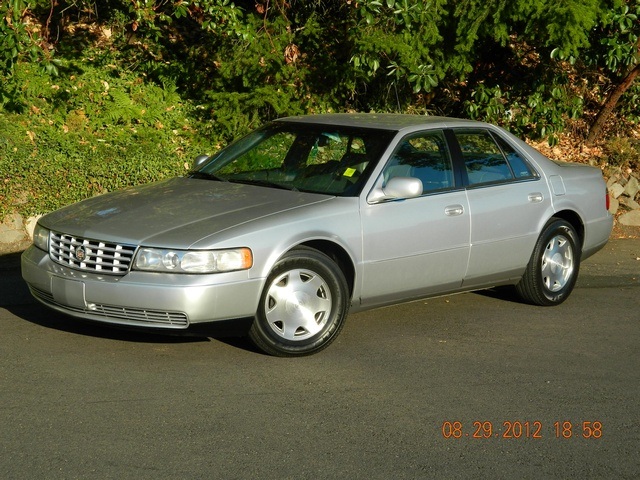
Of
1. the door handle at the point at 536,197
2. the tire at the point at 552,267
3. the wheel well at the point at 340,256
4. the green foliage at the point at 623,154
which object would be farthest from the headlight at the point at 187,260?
the green foliage at the point at 623,154

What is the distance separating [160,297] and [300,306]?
0.94 m

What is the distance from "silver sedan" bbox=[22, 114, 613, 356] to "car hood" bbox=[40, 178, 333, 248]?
0.01m

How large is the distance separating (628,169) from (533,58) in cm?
204

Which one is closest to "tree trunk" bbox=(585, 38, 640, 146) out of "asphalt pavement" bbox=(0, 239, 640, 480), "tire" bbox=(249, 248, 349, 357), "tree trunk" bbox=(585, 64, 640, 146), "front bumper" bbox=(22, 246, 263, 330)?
"tree trunk" bbox=(585, 64, 640, 146)

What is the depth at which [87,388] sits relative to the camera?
6121 millimetres

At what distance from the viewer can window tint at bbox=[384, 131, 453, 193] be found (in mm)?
7641

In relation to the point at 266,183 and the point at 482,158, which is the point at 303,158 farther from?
the point at 482,158

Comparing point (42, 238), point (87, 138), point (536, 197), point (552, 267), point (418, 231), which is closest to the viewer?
point (42, 238)

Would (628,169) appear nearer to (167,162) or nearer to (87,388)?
(167,162)

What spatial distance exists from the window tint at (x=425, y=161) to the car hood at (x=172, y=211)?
0.69 m

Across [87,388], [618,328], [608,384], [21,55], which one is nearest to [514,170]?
[618,328]

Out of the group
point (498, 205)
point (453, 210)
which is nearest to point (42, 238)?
point (453, 210)
